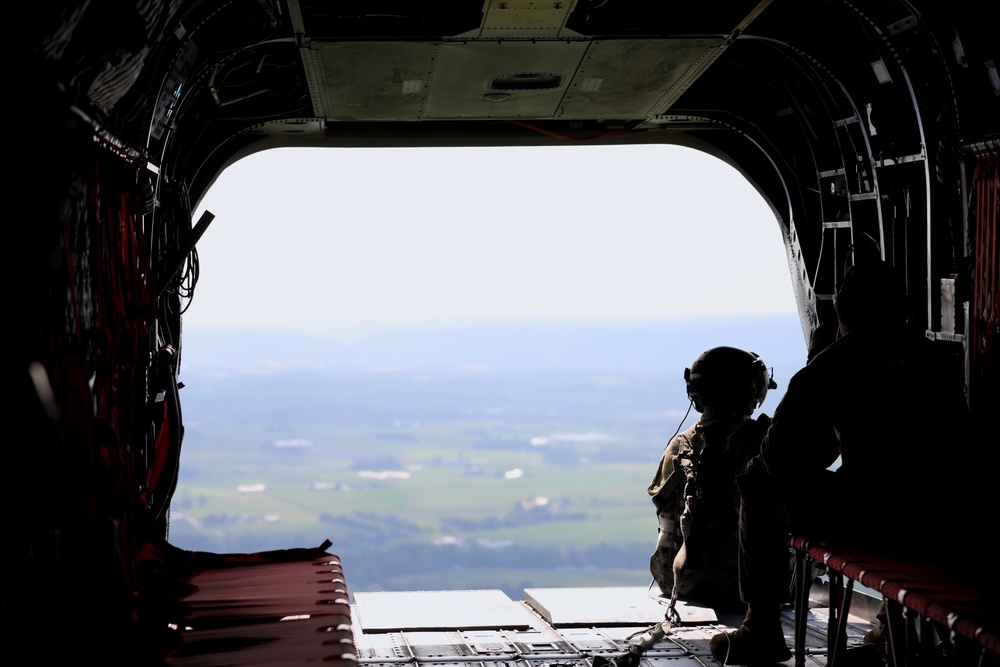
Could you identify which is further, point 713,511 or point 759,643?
point 713,511

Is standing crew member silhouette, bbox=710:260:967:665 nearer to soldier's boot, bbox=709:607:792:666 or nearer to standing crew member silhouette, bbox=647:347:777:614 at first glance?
soldier's boot, bbox=709:607:792:666

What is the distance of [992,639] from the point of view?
2434 mm

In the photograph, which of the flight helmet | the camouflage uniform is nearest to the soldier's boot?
the camouflage uniform

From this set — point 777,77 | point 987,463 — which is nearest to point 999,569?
point 987,463

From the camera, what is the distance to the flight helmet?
17.1 ft

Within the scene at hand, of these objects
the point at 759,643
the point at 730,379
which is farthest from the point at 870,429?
the point at 730,379

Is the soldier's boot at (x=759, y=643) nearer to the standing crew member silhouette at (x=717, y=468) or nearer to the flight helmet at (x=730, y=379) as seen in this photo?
the standing crew member silhouette at (x=717, y=468)

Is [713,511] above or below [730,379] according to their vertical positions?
below

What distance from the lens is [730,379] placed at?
521 cm

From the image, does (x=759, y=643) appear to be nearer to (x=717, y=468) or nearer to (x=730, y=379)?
(x=717, y=468)

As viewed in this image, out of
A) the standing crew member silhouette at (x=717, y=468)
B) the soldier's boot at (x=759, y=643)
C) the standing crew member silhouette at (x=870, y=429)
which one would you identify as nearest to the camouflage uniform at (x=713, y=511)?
the standing crew member silhouette at (x=717, y=468)

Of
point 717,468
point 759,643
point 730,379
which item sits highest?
point 730,379

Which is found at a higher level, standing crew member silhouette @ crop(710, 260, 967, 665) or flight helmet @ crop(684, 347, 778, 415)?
flight helmet @ crop(684, 347, 778, 415)

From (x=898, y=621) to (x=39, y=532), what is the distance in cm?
255
